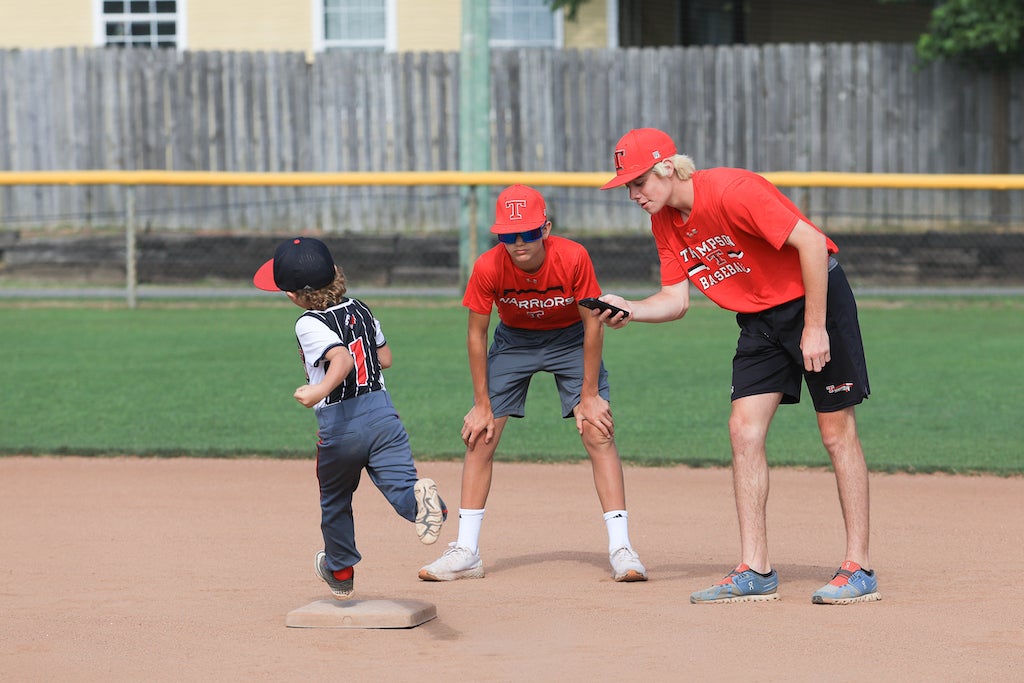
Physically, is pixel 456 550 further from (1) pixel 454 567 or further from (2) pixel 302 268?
(2) pixel 302 268

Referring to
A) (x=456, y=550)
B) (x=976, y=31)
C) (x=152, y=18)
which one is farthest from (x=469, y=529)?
(x=152, y=18)

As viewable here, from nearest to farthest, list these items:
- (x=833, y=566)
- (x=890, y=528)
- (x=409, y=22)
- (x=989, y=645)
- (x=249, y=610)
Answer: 1. (x=989, y=645)
2. (x=249, y=610)
3. (x=833, y=566)
4. (x=890, y=528)
5. (x=409, y=22)

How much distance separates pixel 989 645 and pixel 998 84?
15.0 m

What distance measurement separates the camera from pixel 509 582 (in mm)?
5828

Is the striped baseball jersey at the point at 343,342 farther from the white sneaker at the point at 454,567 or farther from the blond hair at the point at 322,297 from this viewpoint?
the white sneaker at the point at 454,567

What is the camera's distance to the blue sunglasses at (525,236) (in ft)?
18.0

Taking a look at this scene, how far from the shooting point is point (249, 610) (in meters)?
5.37

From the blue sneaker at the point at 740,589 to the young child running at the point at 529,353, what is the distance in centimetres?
44

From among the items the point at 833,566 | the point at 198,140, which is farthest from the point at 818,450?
the point at 198,140

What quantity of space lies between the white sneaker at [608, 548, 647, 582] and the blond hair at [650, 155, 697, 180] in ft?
5.08

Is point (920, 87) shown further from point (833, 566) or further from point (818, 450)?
point (833, 566)

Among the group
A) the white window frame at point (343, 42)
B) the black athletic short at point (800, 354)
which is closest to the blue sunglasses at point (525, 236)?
the black athletic short at point (800, 354)

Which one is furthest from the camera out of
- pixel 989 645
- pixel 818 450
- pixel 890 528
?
pixel 818 450

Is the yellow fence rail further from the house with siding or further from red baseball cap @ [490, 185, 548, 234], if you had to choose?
red baseball cap @ [490, 185, 548, 234]
